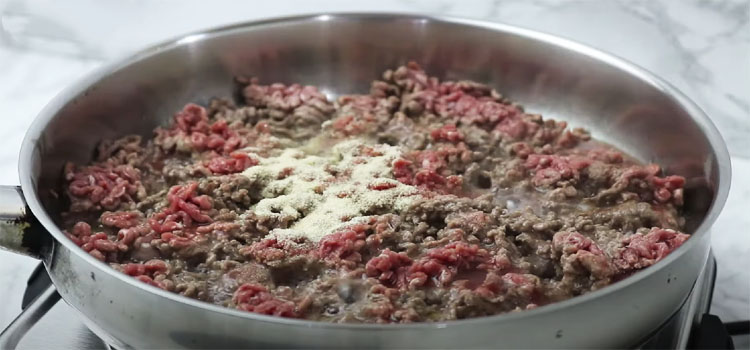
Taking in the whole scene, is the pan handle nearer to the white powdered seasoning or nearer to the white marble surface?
→ the white powdered seasoning

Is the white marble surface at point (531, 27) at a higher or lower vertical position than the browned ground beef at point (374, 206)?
lower

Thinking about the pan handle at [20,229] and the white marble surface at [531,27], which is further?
the white marble surface at [531,27]

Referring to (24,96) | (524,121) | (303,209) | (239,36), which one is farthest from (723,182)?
(24,96)

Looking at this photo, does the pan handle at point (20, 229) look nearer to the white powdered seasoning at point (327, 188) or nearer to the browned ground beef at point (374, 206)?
the browned ground beef at point (374, 206)

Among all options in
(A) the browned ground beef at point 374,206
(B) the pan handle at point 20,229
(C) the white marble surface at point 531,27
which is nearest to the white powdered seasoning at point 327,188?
(A) the browned ground beef at point 374,206

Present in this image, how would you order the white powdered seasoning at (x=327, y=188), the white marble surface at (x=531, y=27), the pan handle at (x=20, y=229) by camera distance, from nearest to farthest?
1. the pan handle at (x=20, y=229)
2. the white powdered seasoning at (x=327, y=188)
3. the white marble surface at (x=531, y=27)

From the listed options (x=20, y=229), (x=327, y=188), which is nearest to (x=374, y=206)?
(x=327, y=188)
